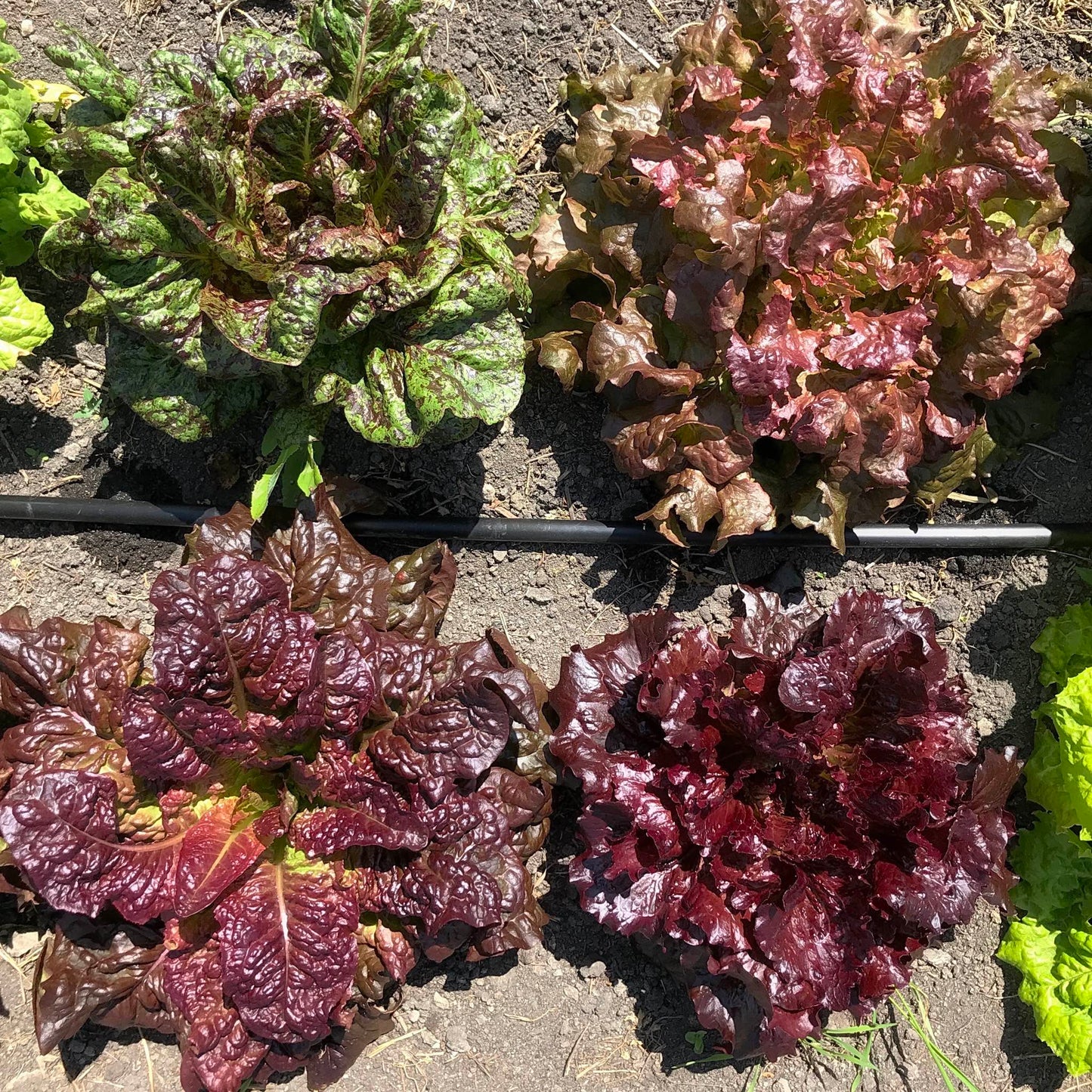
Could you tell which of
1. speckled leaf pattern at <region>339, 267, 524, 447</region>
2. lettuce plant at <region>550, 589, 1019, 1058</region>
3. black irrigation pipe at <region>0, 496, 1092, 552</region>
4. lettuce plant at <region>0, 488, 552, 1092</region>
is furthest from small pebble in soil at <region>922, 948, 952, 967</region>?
speckled leaf pattern at <region>339, 267, 524, 447</region>

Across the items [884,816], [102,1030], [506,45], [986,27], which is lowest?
[102,1030]

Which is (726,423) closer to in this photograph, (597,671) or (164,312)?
(597,671)

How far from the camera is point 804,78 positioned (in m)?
2.34

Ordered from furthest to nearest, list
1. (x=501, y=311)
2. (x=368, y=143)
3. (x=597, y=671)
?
(x=597, y=671) < (x=501, y=311) < (x=368, y=143)

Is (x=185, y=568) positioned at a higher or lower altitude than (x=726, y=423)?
lower

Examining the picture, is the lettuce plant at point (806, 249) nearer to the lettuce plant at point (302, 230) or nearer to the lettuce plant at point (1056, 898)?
the lettuce plant at point (302, 230)

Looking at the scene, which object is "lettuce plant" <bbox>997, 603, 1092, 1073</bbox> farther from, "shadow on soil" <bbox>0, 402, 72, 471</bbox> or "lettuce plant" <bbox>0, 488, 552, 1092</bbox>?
"shadow on soil" <bbox>0, 402, 72, 471</bbox>

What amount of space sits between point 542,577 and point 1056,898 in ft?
6.77

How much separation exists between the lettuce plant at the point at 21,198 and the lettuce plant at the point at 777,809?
→ 1904 mm

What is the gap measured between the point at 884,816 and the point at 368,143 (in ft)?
7.73

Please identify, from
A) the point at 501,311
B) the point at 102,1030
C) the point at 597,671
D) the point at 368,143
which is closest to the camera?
the point at 368,143

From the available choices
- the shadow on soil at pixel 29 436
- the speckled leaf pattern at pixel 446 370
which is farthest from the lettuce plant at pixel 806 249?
the shadow on soil at pixel 29 436

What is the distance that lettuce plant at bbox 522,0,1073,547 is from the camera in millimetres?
2398

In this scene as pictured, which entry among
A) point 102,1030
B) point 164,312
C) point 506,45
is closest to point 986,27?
point 506,45
